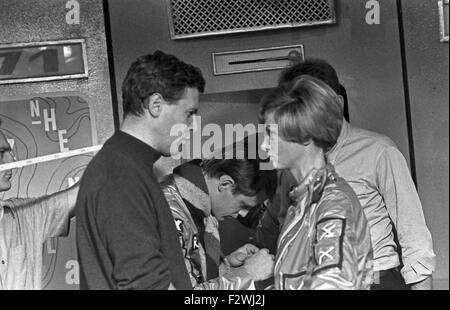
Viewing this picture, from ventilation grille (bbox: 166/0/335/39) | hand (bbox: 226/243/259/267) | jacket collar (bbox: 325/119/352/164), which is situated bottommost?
hand (bbox: 226/243/259/267)

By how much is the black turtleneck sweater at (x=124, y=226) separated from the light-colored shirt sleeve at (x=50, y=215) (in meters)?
0.75

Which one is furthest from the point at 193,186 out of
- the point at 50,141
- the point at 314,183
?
the point at 50,141

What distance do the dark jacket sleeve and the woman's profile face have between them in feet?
1.45

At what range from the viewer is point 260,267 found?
2822 mm

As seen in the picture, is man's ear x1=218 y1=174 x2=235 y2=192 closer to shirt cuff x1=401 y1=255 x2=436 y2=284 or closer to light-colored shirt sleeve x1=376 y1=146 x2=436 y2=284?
light-colored shirt sleeve x1=376 y1=146 x2=436 y2=284

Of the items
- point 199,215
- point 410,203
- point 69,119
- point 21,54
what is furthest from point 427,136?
point 21,54

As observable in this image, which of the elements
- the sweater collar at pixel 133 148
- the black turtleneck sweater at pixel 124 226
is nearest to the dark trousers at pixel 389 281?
the black turtleneck sweater at pixel 124 226

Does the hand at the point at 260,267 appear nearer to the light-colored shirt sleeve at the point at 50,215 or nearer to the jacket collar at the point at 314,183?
the jacket collar at the point at 314,183

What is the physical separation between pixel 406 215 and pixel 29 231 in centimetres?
138

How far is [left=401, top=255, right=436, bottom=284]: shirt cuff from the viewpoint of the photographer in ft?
10.1

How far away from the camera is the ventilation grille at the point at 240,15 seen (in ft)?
12.0

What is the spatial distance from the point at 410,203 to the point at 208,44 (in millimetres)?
1133

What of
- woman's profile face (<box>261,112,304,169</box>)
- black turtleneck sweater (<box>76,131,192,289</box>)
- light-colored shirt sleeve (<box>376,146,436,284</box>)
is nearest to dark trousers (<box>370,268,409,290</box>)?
light-colored shirt sleeve (<box>376,146,436,284</box>)

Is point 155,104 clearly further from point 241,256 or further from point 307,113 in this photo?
point 241,256
